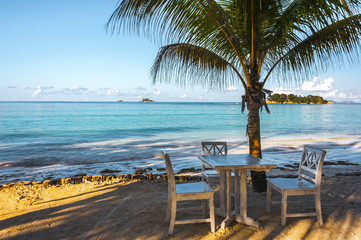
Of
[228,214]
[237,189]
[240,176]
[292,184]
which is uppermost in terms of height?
[240,176]

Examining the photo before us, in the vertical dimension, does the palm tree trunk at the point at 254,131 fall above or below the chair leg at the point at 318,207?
above

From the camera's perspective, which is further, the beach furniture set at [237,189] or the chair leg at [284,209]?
the chair leg at [284,209]

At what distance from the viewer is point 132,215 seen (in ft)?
13.1

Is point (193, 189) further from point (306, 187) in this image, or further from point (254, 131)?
point (254, 131)

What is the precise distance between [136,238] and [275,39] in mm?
3793

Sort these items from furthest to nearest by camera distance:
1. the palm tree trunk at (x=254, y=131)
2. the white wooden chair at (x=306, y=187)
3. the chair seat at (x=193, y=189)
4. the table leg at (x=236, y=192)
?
the palm tree trunk at (x=254, y=131), the table leg at (x=236, y=192), the white wooden chair at (x=306, y=187), the chair seat at (x=193, y=189)

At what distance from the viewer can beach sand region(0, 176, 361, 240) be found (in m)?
3.33

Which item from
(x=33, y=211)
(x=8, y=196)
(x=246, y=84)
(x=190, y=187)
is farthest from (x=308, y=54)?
(x=8, y=196)

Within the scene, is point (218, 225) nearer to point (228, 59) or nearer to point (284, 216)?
point (284, 216)

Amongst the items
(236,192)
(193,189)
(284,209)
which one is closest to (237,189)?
(236,192)

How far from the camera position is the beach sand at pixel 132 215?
3334mm

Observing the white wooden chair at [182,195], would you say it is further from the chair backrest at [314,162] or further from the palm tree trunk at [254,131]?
the palm tree trunk at [254,131]

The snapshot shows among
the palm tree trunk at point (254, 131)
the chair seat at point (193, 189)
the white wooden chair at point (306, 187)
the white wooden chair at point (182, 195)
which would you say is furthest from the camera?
the palm tree trunk at point (254, 131)

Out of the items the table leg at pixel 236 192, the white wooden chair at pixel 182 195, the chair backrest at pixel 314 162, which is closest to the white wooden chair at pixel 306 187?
the chair backrest at pixel 314 162
